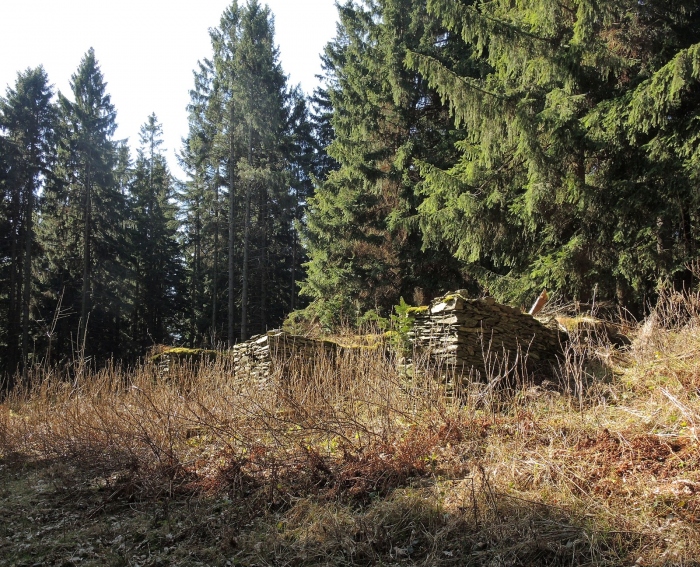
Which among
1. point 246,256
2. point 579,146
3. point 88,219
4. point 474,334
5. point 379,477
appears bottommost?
point 379,477

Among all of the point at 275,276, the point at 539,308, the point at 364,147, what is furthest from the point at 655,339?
the point at 275,276

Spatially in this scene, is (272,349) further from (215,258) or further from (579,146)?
(215,258)

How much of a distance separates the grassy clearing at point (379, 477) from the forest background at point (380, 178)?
275 cm

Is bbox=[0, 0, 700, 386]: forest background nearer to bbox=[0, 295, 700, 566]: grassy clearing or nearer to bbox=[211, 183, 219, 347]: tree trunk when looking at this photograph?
bbox=[211, 183, 219, 347]: tree trunk

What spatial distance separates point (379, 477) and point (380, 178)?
10265 millimetres

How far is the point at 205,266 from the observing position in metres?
28.3

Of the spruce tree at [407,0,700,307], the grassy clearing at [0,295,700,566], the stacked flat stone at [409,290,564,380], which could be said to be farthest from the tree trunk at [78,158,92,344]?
the stacked flat stone at [409,290,564,380]

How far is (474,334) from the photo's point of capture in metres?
6.61

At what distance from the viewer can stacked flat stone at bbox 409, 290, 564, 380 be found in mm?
6395

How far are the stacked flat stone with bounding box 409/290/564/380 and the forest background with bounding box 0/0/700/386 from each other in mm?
1655

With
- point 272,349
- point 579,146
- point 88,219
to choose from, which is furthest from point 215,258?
point 579,146

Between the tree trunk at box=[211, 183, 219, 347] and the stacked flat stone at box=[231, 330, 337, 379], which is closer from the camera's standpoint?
the stacked flat stone at box=[231, 330, 337, 379]

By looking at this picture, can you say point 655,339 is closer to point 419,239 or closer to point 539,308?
point 539,308

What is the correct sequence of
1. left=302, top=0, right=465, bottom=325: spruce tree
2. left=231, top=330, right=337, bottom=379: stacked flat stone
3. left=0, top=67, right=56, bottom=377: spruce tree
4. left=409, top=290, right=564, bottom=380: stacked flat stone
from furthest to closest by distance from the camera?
left=0, top=67, right=56, bottom=377: spruce tree, left=302, top=0, right=465, bottom=325: spruce tree, left=231, top=330, right=337, bottom=379: stacked flat stone, left=409, top=290, right=564, bottom=380: stacked flat stone
